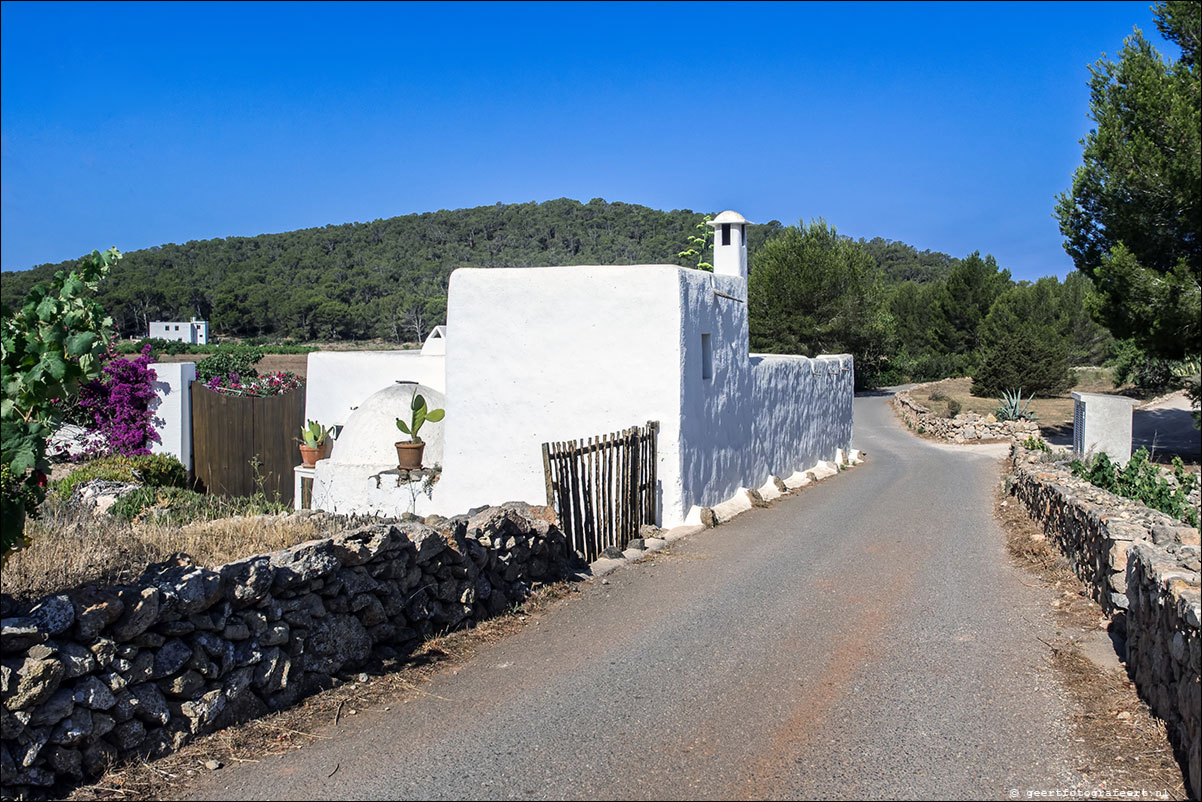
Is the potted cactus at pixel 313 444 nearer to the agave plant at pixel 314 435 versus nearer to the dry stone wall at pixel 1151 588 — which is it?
the agave plant at pixel 314 435

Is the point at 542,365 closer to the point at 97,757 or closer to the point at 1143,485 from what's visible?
the point at 1143,485

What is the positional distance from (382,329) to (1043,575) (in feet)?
200

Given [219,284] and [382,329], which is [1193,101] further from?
[219,284]

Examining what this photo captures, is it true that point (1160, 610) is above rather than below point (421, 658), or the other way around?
above

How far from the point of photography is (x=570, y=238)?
81.4 metres

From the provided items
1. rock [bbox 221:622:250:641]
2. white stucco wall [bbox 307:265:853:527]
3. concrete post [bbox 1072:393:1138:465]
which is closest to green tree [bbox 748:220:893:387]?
concrete post [bbox 1072:393:1138:465]

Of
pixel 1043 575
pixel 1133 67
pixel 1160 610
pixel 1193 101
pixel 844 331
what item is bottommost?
pixel 1043 575

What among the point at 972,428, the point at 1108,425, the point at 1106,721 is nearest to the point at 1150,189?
the point at 1108,425

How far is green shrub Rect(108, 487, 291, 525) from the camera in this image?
11234 mm

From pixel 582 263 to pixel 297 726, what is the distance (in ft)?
212

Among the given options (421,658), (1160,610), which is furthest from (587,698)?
(1160,610)

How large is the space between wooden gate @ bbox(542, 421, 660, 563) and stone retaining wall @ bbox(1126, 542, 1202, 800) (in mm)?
5327

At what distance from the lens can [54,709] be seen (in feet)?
15.2

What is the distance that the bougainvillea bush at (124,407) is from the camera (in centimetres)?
1786
